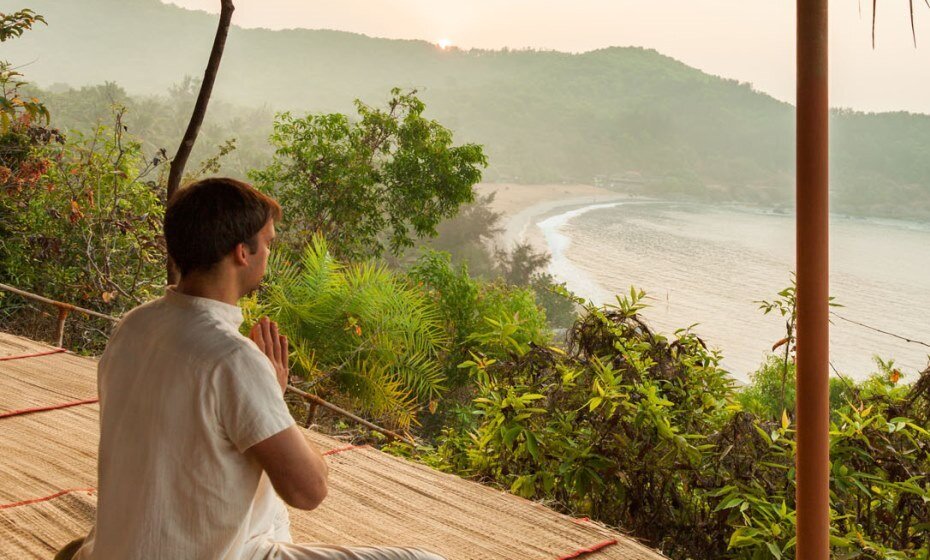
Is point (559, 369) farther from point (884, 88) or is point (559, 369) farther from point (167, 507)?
point (884, 88)

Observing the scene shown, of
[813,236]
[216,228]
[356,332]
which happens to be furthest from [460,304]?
[216,228]

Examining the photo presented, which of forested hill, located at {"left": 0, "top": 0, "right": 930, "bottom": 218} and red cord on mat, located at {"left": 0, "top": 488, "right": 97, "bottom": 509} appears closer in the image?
red cord on mat, located at {"left": 0, "top": 488, "right": 97, "bottom": 509}

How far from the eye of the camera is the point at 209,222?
1.01 metres

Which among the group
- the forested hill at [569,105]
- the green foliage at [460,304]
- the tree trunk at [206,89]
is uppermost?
the forested hill at [569,105]

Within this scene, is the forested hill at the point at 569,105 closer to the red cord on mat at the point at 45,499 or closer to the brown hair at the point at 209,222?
the red cord on mat at the point at 45,499

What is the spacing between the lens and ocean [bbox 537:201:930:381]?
61.8 ft

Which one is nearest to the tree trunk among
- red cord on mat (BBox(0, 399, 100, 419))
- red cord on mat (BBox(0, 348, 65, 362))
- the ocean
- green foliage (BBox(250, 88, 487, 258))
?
red cord on mat (BBox(0, 399, 100, 419))

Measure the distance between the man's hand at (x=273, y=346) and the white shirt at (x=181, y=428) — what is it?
0.17 feet

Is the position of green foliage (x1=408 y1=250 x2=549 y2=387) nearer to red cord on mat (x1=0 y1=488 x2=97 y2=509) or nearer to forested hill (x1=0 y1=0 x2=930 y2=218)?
red cord on mat (x1=0 y1=488 x2=97 y2=509)

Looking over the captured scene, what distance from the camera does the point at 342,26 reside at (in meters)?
26.6

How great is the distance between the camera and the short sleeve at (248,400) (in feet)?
3.18

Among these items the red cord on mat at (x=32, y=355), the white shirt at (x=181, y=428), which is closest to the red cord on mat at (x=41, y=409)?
the red cord on mat at (x=32, y=355)

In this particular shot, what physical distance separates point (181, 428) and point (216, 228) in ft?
0.75

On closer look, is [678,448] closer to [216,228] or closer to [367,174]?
[216,228]
